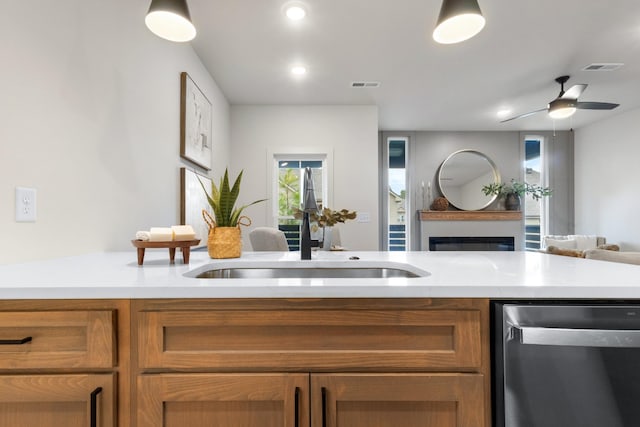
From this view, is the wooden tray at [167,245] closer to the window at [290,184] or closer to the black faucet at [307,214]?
the black faucet at [307,214]

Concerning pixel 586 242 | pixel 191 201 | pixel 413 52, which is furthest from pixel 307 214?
pixel 586 242

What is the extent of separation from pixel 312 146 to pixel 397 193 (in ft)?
7.10

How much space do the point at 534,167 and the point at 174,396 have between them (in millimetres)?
6390

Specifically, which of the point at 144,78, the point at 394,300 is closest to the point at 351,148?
the point at 144,78

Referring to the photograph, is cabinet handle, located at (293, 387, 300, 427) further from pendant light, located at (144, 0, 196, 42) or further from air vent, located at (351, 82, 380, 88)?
air vent, located at (351, 82, 380, 88)

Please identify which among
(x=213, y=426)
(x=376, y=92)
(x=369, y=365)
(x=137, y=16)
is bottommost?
(x=213, y=426)

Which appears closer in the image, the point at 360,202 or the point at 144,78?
the point at 144,78

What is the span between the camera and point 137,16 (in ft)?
5.81

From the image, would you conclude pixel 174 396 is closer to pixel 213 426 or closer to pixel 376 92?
pixel 213 426

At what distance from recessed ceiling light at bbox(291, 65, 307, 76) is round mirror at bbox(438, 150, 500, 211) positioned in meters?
3.26

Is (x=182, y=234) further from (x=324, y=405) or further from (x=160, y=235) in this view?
(x=324, y=405)

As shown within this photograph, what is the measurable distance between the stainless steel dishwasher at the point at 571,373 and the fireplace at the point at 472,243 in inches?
183

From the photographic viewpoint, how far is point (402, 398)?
2.45 feet

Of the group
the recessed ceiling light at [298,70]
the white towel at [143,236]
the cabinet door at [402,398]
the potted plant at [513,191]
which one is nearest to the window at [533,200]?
the potted plant at [513,191]
